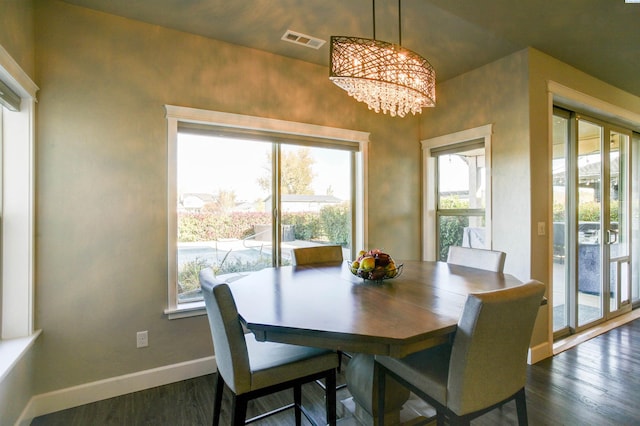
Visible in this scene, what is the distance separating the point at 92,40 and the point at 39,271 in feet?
5.33

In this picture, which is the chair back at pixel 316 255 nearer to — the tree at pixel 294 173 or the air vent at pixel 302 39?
the tree at pixel 294 173

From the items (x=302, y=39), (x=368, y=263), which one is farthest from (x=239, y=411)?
(x=302, y=39)

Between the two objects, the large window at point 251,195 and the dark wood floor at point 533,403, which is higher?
the large window at point 251,195

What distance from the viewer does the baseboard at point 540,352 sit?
272 cm

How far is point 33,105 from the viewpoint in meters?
2.00

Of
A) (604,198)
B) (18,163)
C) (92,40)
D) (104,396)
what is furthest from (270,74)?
(604,198)

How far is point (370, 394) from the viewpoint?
1.76 m

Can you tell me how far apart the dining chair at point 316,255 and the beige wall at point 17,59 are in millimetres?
1782

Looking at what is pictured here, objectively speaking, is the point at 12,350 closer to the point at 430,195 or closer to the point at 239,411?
the point at 239,411

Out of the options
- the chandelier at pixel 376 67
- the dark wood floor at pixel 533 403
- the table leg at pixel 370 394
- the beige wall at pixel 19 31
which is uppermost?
the beige wall at pixel 19 31

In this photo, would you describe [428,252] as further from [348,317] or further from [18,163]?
[18,163]

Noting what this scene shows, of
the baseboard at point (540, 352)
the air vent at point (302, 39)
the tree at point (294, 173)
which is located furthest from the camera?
the tree at point (294, 173)

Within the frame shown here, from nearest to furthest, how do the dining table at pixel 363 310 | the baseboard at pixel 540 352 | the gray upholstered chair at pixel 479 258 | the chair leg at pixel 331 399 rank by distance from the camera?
A: the dining table at pixel 363 310, the chair leg at pixel 331 399, the gray upholstered chair at pixel 479 258, the baseboard at pixel 540 352

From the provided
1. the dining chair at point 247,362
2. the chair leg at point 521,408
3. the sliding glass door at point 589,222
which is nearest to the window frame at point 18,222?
the dining chair at point 247,362
